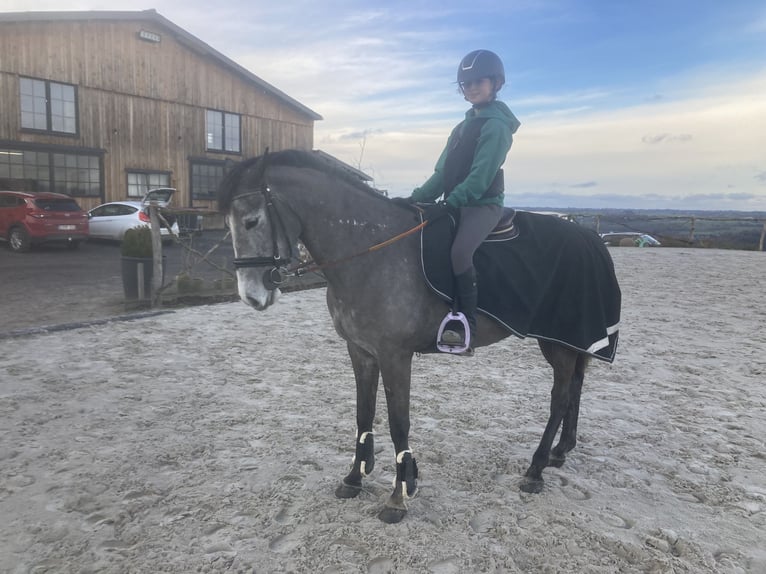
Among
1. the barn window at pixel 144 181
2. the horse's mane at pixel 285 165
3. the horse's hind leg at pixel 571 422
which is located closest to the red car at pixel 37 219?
the barn window at pixel 144 181

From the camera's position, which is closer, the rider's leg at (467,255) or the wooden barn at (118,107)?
the rider's leg at (467,255)

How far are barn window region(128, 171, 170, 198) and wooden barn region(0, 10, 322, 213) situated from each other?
0.04m

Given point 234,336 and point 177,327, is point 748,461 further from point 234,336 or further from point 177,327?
point 177,327

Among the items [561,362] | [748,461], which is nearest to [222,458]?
[561,362]

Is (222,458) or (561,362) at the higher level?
(561,362)

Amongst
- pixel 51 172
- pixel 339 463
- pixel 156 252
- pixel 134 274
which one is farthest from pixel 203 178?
pixel 339 463

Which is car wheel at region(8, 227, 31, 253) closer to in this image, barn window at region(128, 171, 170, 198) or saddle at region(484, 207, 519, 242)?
barn window at region(128, 171, 170, 198)

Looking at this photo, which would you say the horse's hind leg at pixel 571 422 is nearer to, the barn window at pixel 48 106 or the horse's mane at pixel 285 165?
the horse's mane at pixel 285 165

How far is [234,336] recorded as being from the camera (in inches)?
285

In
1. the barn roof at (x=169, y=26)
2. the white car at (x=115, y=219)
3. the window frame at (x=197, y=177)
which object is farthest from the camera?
the window frame at (x=197, y=177)

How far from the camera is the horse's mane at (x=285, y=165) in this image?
283 centimetres

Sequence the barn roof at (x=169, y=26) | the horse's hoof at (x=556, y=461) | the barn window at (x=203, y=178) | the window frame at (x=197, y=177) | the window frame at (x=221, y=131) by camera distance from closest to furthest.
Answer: the horse's hoof at (x=556, y=461), the barn roof at (x=169, y=26), the window frame at (x=197, y=177), the barn window at (x=203, y=178), the window frame at (x=221, y=131)

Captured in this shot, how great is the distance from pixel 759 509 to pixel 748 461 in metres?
0.72

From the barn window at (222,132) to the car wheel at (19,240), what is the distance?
33.1ft
